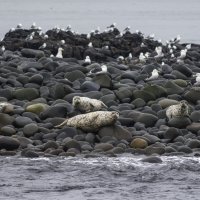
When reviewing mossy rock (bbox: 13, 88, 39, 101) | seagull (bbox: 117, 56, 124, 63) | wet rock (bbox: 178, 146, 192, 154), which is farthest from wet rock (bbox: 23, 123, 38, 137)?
seagull (bbox: 117, 56, 124, 63)

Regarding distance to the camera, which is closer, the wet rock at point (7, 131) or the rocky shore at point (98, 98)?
the rocky shore at point (98, 98)

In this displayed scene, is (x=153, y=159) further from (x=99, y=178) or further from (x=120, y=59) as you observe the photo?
(x=120, y=59)

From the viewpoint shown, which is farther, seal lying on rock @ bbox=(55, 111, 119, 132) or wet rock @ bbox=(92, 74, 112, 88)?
wet rock @ bbox=(92, 74, 112, 88)

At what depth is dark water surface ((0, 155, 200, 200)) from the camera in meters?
13.2

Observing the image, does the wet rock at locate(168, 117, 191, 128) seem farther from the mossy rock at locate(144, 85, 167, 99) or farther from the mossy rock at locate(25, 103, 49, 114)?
the mossy rock at locate(25, 103, 49, 114)

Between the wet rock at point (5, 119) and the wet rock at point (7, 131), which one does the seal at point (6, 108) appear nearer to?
the wet rock at point (5, 119)

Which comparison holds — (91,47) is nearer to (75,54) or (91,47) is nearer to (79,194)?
(75,54)

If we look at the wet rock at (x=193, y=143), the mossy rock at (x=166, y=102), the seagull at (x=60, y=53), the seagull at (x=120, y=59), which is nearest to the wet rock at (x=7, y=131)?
the wet rock at (x=193, y=143)

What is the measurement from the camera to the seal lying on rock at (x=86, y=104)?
18.5 m

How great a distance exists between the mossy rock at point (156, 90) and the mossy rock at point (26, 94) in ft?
9.46

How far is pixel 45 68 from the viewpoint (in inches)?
936

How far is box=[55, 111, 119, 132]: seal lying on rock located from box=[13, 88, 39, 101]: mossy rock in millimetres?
2800

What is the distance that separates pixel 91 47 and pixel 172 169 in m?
17.8

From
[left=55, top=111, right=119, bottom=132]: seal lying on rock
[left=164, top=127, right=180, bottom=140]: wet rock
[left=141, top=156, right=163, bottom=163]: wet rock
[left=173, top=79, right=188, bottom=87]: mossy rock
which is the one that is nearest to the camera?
[left=141, top=156, right=163, bottom=163]: wet rock
